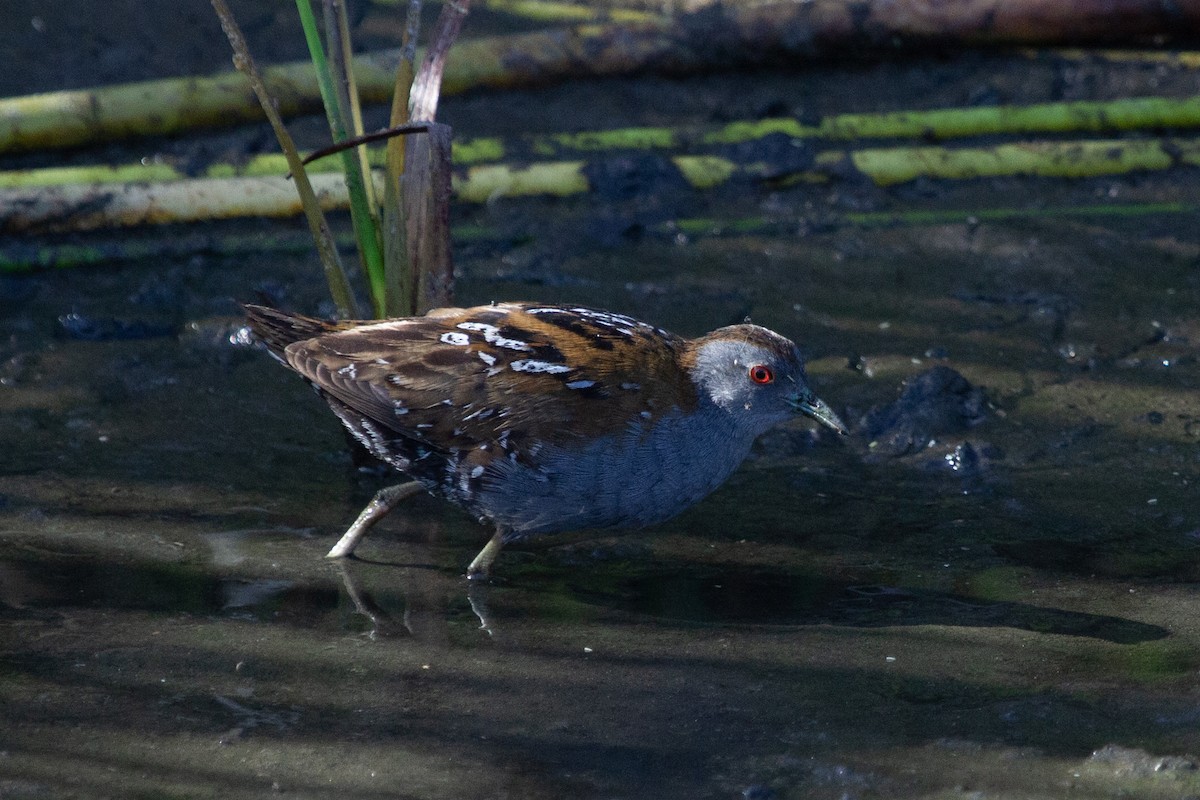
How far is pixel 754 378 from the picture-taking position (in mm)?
4383

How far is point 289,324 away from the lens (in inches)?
175

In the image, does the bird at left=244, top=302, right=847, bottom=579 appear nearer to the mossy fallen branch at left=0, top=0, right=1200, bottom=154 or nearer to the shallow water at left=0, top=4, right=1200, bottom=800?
the shallow water at left=0, top=4, right=1200, bottom=800

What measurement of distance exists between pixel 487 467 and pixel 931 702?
1.43 meters

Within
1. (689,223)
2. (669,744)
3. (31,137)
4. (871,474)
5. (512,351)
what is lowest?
(669,744)

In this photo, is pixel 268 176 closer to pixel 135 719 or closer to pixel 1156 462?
pixel 135 719

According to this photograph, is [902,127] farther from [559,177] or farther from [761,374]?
[761,374]

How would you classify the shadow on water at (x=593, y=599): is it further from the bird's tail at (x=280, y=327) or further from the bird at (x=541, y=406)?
the bird's tail at (x=280, y=327)

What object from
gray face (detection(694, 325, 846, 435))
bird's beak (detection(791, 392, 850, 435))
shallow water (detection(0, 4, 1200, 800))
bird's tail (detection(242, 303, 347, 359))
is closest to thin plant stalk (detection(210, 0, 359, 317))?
bird's tail (detection(242, 303, 347, 359))

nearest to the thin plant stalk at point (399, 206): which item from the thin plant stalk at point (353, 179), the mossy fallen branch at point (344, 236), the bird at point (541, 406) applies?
the thin plant stalk at point (353, 179)

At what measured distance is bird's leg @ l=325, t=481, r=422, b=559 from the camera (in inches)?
169

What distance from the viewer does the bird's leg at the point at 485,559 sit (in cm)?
423

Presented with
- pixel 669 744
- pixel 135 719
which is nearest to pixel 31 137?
pixel 135 719

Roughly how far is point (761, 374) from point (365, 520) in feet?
4.29

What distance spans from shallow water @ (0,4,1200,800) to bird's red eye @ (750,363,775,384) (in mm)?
514
